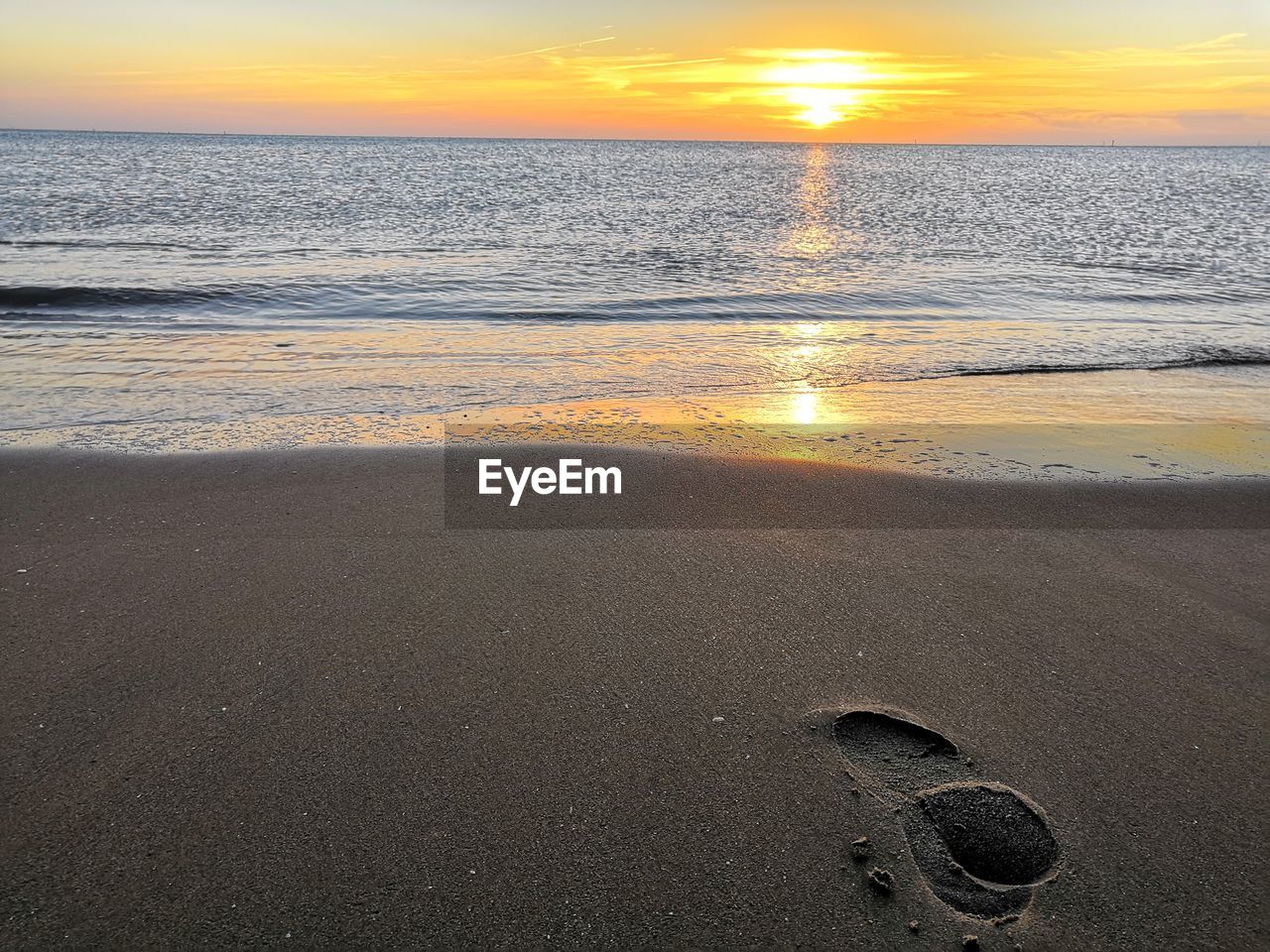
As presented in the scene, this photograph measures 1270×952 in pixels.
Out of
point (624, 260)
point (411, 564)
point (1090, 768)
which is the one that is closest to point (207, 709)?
point (411, 564)

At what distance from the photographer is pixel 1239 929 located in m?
2.52

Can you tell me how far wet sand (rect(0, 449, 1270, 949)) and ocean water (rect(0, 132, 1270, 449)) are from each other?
3.89 meters

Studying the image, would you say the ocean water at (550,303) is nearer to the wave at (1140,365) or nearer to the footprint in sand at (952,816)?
the wave at (1140,365)

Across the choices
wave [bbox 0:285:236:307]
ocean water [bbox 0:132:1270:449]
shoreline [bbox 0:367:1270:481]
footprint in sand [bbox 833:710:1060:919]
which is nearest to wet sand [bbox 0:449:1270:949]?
footprint in sand [bbox 833:710:1060:919]

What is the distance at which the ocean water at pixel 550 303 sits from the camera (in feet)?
30.9

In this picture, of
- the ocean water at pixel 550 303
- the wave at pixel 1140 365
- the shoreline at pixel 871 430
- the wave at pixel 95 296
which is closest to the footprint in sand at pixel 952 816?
the shoreline at pixel 871 430

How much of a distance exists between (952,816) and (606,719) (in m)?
1.33

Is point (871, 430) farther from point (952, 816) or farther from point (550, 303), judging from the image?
point (550, 303)

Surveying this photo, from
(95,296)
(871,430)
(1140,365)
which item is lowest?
(871,430)

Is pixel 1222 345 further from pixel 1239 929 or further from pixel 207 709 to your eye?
pixel 207 709

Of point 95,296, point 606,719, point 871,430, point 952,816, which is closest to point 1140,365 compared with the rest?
point 871,430

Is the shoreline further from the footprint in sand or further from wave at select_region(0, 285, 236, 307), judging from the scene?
wave at select_region(0, 285, 236, 307)

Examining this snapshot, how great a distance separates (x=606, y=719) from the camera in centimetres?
342

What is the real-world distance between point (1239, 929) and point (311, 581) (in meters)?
4.11
